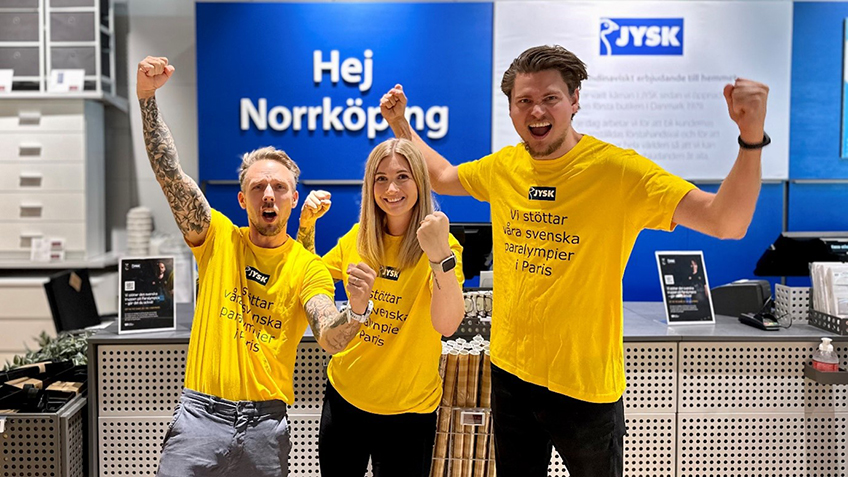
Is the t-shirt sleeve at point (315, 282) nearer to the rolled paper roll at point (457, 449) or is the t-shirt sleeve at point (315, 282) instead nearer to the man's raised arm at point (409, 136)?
the man's raised arm at point (409, 136)

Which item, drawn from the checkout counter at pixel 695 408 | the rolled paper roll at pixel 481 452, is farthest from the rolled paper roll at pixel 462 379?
the checkout counter at pixel 695 408

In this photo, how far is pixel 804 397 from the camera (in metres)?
2.84

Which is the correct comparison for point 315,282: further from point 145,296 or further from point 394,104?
point 145,296

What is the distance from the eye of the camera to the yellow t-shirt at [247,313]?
178 centimetres

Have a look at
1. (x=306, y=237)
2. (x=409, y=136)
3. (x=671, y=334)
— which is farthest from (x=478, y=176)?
(x=671, y=334)

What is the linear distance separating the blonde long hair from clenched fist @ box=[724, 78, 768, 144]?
32.9 inches

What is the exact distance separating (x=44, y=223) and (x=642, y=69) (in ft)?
15.7

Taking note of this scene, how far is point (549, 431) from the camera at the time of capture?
1.88 m

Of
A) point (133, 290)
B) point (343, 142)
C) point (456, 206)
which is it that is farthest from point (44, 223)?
point (456, 206)

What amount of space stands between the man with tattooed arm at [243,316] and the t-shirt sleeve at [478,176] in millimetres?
580

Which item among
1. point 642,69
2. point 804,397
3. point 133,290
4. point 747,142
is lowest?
point 804,397

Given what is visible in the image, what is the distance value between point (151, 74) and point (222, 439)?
1.00 metres

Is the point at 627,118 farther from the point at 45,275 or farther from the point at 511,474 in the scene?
the point at 45,275

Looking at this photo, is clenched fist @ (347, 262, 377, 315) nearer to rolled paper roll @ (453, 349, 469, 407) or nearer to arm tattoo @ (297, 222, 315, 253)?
arm tattoo @ (297, 222, 315, 253)
